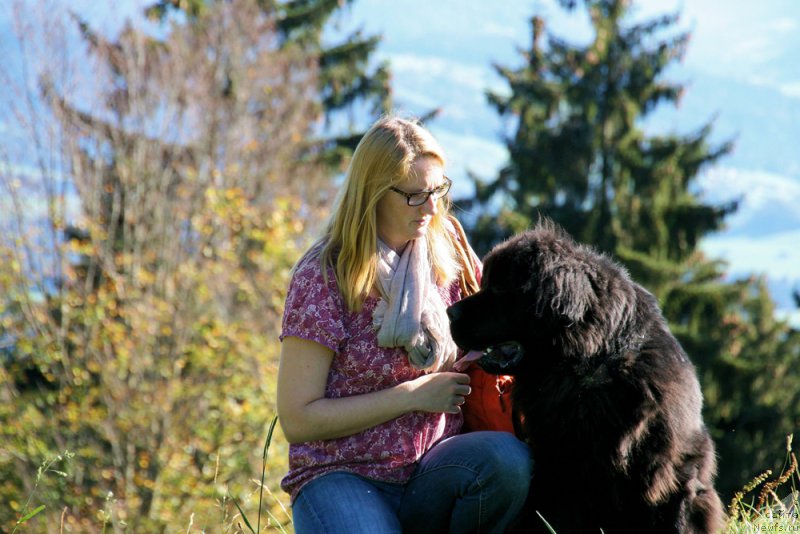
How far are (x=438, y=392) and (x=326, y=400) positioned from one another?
408mm

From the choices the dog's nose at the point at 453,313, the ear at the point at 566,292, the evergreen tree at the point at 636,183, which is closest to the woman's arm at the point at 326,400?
the dog's nose at the point at 453,313

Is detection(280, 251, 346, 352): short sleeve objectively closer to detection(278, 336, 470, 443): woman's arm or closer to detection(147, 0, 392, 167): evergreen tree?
detection(278, 336, 470, 443): woman's arm

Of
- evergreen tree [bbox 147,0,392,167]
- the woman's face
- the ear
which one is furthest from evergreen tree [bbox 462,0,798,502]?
the ear

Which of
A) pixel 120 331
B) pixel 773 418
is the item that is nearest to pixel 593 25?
pixel 773 418

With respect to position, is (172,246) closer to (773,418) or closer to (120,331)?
(120,331)

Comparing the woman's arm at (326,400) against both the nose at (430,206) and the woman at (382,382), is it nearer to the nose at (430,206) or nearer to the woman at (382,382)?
the woman at (382,382)

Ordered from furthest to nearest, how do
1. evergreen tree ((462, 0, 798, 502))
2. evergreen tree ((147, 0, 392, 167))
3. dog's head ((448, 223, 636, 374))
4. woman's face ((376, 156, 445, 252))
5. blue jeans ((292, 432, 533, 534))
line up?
evergreen tree ((147, 0, 392, 167)), evergreen tree ((462, 0, 798, 502)), woman's face ((376, 156, 445, 252)), dog's head ((448, 223, 636, 374)), blue jeans ((292, 432, 533, 534))

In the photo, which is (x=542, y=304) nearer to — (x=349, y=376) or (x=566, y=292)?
(x=566, y=292)

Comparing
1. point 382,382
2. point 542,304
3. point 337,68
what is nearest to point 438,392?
point 382,382

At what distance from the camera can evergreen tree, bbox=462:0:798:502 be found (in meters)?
20.9

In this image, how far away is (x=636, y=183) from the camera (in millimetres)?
21688

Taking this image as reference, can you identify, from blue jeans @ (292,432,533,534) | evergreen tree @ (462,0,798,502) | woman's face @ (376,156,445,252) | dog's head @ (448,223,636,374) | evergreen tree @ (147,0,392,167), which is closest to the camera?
blue jeans @ (292,432,533,534)

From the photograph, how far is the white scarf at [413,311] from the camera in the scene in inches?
131

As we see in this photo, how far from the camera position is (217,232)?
14.6 m
